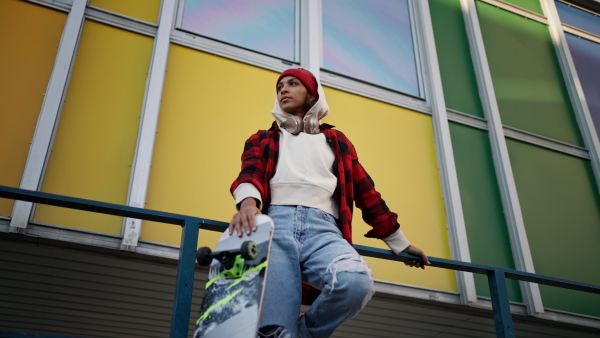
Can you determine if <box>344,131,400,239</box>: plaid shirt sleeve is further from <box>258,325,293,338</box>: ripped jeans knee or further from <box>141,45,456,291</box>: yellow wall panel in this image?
<box>141,45,456,291</box>: yellow wall panel

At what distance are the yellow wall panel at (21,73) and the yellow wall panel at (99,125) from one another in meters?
0.21

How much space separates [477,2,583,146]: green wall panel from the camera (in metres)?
7.41

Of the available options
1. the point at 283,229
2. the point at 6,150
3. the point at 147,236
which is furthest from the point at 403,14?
the point at 283,229

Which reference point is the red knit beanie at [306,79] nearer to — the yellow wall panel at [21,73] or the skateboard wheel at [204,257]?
the skateboard wheel at [204,257]

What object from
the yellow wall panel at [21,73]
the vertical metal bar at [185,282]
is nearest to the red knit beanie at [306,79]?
the vertical metal bar at [185,282]

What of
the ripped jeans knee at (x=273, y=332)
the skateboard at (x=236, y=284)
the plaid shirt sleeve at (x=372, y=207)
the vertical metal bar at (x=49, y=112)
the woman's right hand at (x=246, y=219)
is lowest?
the ripped jeans knee at (x=273, y=332)

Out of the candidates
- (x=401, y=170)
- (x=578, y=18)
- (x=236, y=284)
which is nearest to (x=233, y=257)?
(x=236, y=284)

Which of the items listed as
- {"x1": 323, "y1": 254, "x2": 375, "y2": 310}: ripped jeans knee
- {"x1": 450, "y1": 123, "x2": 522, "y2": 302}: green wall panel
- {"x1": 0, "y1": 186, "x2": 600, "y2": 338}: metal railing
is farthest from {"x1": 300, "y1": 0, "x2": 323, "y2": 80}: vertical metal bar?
{"x1": 323, "y1": 254, "x2": 375, "y2": 310}: ripped jeans knee

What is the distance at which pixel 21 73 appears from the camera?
4.82 metres

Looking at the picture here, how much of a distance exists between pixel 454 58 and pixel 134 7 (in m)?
3.89

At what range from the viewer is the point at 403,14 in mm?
7465

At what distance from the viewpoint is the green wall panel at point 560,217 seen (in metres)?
6.32

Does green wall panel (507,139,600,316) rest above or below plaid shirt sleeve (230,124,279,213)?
above

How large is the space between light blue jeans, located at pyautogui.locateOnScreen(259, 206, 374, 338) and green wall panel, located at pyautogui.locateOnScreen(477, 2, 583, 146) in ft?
17.1
